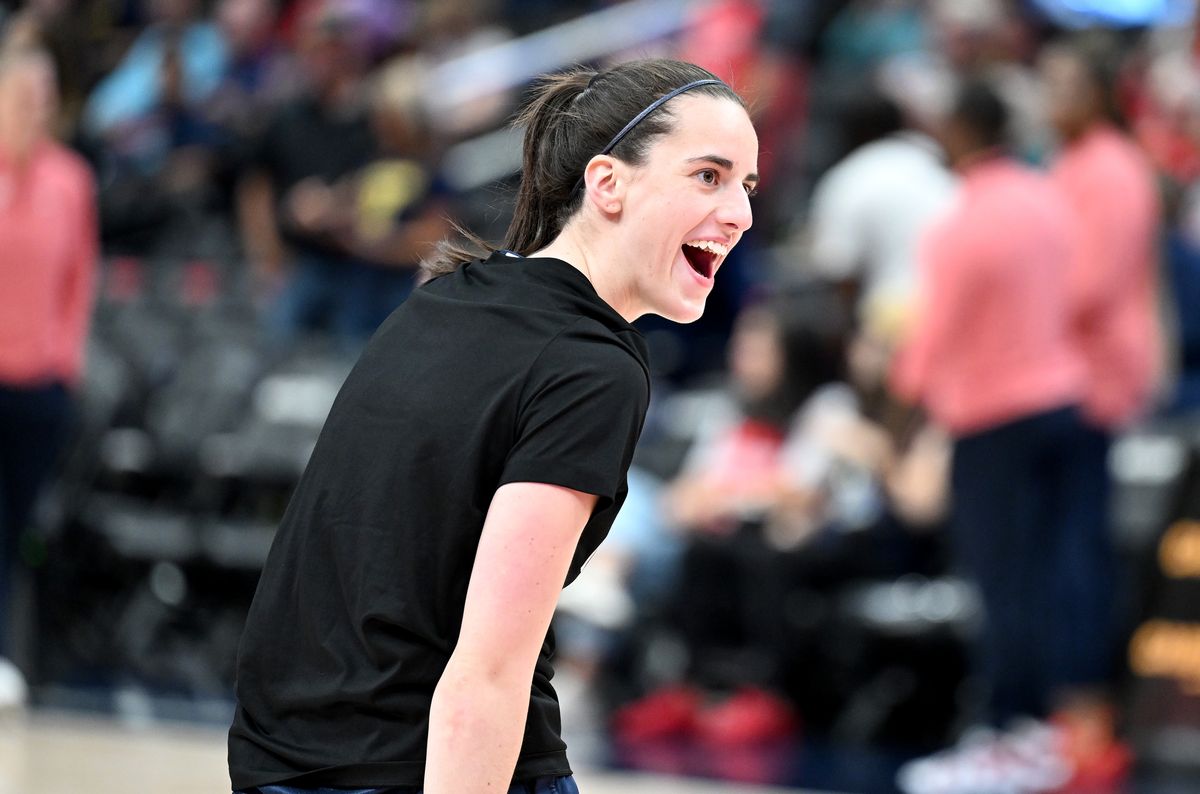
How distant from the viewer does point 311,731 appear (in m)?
1.70

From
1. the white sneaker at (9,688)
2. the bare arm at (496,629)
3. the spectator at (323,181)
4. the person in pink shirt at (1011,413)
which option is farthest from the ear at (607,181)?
the spectator at (323,181)

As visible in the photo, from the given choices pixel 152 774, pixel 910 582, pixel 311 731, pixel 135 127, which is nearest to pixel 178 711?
pixel 152 774

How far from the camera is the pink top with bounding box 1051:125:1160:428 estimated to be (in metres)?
5.14

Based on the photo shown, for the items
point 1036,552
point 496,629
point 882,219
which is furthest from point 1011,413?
point 496,629

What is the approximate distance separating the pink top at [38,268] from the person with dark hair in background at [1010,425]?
288 cm

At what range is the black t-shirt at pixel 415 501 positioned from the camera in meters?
1.62

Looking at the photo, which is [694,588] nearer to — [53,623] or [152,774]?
[152,774]

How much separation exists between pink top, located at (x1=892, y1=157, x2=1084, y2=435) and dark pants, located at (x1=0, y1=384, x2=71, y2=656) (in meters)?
2.91

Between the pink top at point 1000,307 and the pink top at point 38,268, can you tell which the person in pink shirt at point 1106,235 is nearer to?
the pink top at point 1000,307

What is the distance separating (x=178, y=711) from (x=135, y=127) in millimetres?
5806

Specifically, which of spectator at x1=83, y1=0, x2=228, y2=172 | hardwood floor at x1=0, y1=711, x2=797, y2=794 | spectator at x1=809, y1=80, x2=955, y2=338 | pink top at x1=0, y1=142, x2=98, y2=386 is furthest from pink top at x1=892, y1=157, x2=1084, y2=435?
spectator at x1=83, y1=0, x2=228, y2=172

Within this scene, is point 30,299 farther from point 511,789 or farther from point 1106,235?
point 511,789

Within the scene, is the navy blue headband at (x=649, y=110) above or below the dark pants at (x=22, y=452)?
above

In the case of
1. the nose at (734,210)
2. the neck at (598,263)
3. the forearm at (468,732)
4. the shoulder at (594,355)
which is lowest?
the forearm at (468,732)
